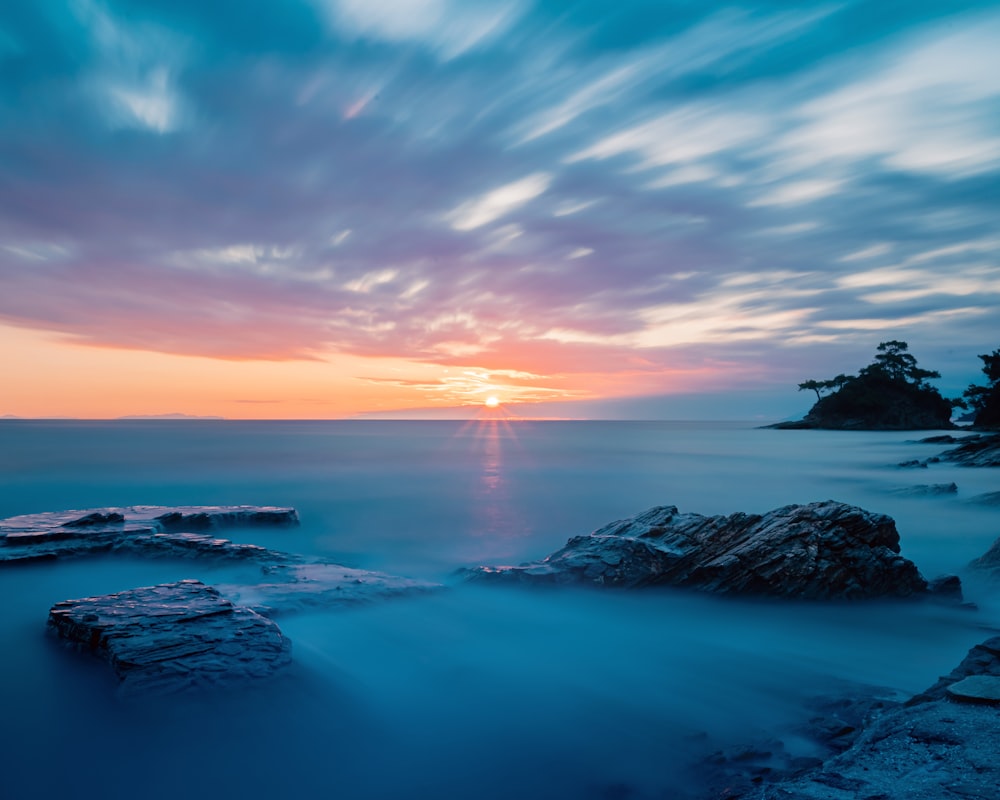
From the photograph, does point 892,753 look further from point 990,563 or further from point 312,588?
point 990,563

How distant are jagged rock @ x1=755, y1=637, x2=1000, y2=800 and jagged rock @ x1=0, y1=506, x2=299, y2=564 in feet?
32.8

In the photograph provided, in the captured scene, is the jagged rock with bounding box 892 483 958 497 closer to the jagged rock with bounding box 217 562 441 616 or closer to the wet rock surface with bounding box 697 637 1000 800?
the wet rock surface with bounding box 697 637 1000 800

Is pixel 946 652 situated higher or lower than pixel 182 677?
lower

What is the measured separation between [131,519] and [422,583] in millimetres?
8047

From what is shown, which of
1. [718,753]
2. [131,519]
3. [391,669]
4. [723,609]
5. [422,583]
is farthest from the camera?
[131,519]

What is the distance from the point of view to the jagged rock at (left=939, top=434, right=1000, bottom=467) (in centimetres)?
3188

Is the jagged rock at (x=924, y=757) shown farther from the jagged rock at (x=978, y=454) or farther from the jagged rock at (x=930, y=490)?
the jagged rock at (x=978, y=454)

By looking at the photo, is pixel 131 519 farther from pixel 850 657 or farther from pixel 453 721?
pixel 850 657

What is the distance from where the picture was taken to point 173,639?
5.99 m

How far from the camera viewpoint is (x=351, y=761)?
203 inches

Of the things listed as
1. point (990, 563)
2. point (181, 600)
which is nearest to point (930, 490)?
point (990, 563)

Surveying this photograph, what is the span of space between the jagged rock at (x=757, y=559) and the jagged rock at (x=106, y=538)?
5.24 metres

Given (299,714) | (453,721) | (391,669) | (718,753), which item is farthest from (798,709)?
(299,714)

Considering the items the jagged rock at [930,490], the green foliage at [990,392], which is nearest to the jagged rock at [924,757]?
the jagged rock at [930,490]
